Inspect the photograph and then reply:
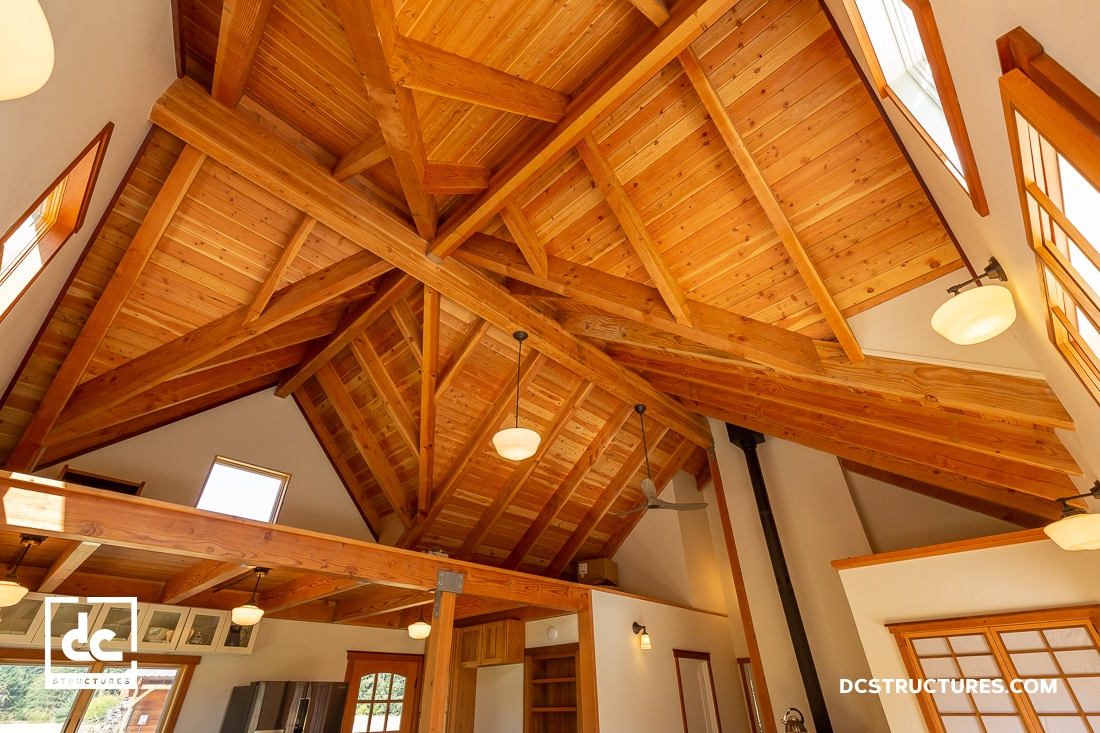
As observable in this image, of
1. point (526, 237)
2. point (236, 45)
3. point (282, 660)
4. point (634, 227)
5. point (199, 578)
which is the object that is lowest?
point (282, 660)

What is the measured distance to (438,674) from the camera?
14.2 ft

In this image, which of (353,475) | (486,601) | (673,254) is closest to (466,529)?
(486,601)

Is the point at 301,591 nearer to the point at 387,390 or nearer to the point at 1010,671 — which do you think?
the point at 387,390

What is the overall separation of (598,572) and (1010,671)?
4.67 m

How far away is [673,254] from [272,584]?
19.6ft

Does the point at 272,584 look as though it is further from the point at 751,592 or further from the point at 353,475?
the point at 751,592

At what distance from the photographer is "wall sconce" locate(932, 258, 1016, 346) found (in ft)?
7.68

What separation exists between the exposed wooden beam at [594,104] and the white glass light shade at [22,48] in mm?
2703

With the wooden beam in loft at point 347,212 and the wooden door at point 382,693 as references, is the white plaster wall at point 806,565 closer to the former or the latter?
the wooden beam in loft at point 347,212

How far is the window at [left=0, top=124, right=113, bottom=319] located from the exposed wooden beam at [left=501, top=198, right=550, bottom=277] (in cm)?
250

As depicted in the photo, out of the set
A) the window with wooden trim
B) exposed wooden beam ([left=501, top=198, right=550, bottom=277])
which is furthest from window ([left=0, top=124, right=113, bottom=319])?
the window with wooden trim

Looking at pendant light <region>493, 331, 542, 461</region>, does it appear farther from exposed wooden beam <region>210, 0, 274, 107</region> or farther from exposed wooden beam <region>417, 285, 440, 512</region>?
exposed wooden beam <region>210, 0, 274, 107</region>

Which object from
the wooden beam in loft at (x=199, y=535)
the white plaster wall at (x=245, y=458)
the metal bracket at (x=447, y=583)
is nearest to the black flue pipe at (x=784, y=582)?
the wooden beam in loft at (x=199, y=535)

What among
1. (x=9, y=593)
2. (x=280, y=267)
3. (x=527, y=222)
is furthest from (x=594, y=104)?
(x=9, y=593)
